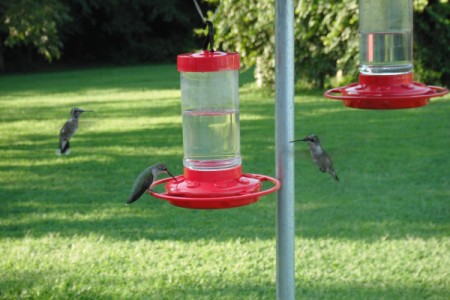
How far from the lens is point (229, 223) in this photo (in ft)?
22.4

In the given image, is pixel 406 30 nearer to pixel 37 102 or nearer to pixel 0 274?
pixel 0 274

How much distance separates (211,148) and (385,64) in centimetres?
95

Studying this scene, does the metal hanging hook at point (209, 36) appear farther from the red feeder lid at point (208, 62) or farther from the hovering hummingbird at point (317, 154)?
the hovering hummingbird at point (317, 154)

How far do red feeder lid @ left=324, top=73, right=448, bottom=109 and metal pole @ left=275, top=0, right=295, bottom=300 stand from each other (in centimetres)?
54

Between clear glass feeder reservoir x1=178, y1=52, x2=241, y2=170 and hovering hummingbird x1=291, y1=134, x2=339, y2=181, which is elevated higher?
clear glass feeder reservoir x1=178, y1=52, x2=241, y2=170

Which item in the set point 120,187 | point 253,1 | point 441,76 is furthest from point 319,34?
point 120,187

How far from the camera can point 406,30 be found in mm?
3549

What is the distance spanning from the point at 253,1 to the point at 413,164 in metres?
7.10

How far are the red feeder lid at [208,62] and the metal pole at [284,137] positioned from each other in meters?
0.13

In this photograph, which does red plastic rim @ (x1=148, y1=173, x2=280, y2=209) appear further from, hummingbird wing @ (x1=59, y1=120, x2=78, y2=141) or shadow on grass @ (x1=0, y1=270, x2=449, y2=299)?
shadow on grass @ (x1=0, y1=270, x2=449, y2=299)

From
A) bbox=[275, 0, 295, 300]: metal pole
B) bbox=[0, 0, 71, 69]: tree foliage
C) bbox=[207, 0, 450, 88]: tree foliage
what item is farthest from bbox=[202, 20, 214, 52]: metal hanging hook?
bbox=[207, 0, 450, 88]: tree foliage

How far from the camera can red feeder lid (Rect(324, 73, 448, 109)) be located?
9.10 ft

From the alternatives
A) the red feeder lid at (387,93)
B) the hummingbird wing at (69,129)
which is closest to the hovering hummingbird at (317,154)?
the red feeder lid at (387,93)

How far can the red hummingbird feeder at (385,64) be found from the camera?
9.22 ft
